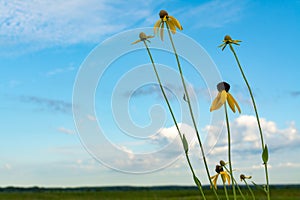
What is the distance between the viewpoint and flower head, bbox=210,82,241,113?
2.50 meters

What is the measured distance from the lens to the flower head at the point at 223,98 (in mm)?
2500

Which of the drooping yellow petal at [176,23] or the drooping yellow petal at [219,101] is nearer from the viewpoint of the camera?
the drooping yellow petal at [219,101]

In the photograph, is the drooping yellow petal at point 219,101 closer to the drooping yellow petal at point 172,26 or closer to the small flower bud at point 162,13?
the drooping yellow petal at point 172,26

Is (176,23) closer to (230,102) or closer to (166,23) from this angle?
(166,23)

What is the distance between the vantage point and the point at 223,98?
251 centimetres

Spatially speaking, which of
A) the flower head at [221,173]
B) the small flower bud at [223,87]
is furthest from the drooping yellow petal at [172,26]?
the flower head at [221,173]

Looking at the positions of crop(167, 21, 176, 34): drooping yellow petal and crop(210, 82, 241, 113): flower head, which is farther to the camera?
crop(167, 21, 176, 34): drooping yellow petal

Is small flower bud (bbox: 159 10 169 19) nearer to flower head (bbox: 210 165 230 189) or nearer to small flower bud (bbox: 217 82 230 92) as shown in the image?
small flower bud (bbox: 217 82 230 92)

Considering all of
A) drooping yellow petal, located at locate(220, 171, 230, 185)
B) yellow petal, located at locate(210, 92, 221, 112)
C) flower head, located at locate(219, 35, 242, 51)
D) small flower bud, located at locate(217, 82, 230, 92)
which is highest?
flower head, located at locate(219, 35, 242, 51)

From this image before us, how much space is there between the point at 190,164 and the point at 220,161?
63 cm

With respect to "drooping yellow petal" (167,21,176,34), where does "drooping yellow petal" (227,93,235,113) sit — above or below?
below

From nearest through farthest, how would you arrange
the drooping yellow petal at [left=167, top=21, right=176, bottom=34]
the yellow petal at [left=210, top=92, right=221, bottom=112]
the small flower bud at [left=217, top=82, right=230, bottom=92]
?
the yellow petal at [left=210, top=92, right=221, bottom=112], the small flower bud at [left=217, top=82, right=230, bottom=92], the drooping yellow petal at [left=167, top=21, right=176, bottom=34]

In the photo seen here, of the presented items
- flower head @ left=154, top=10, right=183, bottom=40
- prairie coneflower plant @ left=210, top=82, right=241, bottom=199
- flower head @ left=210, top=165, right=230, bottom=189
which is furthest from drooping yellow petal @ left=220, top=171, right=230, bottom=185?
flower head @ left=154, top=10, right=183, bottom=40

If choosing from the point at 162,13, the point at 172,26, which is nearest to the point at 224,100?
the point at 172,26
